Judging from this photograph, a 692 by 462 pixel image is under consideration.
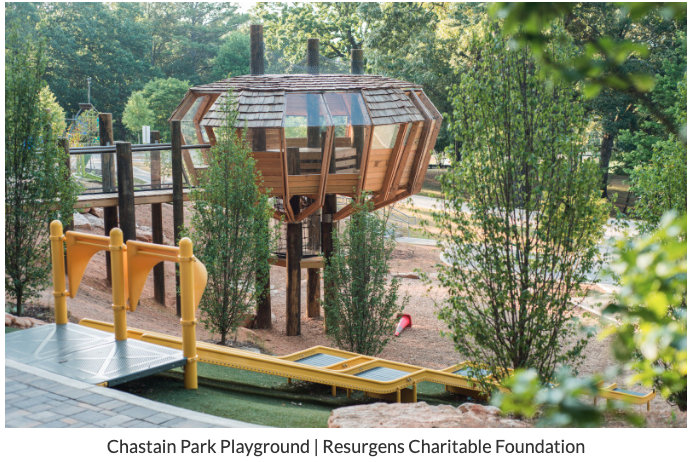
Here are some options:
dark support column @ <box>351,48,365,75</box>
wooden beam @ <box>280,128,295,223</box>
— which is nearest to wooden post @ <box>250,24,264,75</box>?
dark support column @ <box>351,48,365,75</box>

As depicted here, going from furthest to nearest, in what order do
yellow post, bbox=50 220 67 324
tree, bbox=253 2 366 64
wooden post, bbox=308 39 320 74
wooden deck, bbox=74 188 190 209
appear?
1. tree, bbox=253 2 366 64
2. wooden post, bbox=308 39 320 74
3. wooden deck, bbox=74 188 190 209
4. yellow post, bbox=50 220 67 324

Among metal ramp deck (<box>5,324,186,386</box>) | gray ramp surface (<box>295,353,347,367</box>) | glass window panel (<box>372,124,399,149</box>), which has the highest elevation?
glass window panel (<box>372,124,399,149</box>)

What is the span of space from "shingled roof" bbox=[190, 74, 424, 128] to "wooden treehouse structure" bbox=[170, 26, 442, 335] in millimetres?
21

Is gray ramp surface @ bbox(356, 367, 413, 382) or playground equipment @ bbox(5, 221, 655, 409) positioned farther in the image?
gray ramp surface @ bbox(356, 367, 413, 382)

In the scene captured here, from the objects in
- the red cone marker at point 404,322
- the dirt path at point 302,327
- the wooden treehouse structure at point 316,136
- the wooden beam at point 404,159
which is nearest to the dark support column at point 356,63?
the wooden treehouse structure at point 316,136

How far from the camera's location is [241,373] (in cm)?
A: 901

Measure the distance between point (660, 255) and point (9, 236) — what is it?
10.2m

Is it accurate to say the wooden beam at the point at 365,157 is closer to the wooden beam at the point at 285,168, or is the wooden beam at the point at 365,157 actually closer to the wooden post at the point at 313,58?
the wooden beam at the point at 285,168

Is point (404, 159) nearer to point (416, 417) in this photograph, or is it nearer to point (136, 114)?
point (416, 417)

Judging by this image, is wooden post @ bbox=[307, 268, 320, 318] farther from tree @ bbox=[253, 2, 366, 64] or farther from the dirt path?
tree @ bbox=[253, 2, 366, 64]

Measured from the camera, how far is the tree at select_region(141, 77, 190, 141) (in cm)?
3947

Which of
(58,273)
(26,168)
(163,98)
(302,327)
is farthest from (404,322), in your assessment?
(163,98)

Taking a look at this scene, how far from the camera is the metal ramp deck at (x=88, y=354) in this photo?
6.88 meters

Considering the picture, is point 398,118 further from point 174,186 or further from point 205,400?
point 205,400
